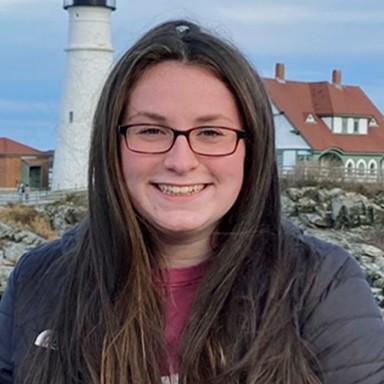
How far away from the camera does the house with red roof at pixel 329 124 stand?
26828mm

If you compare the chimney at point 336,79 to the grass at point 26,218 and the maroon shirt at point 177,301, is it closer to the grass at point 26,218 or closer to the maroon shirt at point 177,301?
the grass at point 26,218

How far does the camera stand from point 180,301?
1500 mm

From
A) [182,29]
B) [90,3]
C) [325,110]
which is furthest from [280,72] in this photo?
[182,29]

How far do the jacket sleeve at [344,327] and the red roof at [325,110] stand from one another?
25206 mm

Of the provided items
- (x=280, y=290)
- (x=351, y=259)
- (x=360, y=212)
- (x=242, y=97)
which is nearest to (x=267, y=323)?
(x=280, y=290)

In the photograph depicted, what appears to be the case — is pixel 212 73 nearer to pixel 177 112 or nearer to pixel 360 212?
pixel 177 112

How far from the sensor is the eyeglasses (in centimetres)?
143

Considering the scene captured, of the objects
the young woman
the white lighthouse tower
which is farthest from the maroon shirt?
the white lighthouse tower

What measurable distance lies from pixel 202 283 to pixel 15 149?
2736 centimetres

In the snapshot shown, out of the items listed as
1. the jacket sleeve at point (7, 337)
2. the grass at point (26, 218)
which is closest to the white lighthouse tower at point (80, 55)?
the grass at point (26, 218)

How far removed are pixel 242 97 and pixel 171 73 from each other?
10 centimetres

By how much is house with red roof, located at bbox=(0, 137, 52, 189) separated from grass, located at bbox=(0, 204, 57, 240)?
5733mm

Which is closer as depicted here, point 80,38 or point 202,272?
point 202,272

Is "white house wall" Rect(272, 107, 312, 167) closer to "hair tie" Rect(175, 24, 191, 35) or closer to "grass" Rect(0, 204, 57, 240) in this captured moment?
"grass" Rect(0, 204, 57, 240)
